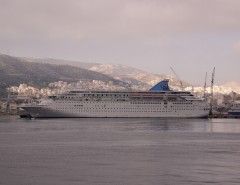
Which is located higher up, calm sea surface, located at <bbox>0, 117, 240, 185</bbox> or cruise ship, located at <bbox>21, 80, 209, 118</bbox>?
cruise ship, located at <bbox>21, 80, 209, 118</bbox>

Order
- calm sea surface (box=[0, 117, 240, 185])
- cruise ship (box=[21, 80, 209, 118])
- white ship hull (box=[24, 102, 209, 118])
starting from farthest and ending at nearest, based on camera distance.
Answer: cruise ship (box=[21, 80, 209, 118]) < white ship hull (box=[24, 102, 209, 118]) < calm sea surface (box=[0, 117, 240, 185])

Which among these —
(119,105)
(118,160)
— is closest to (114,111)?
(119,105)

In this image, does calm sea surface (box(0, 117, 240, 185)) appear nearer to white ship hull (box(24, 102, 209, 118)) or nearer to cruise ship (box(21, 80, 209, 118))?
white ship hull (box(24, 102, 209, 118))

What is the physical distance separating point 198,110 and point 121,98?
36.6 ft

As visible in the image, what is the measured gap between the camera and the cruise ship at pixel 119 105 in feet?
274

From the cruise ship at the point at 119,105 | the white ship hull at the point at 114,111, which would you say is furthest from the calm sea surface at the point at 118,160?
the cruise ship at the point at 119,105

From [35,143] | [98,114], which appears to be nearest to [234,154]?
[35,143]

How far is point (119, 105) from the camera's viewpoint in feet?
278

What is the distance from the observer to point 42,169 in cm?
2653

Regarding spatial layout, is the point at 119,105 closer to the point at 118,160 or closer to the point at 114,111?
the point at 114,111

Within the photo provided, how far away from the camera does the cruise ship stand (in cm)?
8356

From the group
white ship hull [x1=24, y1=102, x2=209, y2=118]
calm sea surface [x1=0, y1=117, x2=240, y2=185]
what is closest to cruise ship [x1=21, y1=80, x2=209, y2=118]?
white ship hull [x1=24, y1=102, x2=209, y2=118]

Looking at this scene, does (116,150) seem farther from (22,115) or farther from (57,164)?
(22,115)

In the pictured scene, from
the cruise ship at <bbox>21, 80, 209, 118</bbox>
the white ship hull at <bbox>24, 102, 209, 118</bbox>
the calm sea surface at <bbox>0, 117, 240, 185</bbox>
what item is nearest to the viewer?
the calm sea surface at <bbox>0, 117, 240, 185</bbox>
